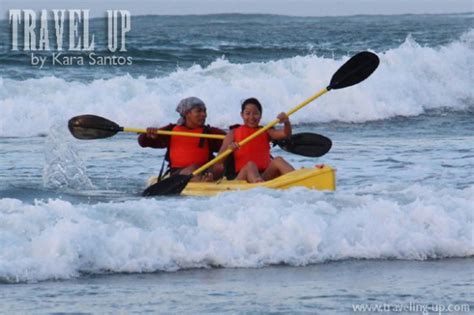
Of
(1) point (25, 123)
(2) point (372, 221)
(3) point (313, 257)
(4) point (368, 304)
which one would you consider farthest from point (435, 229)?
(1) point (25, 123)

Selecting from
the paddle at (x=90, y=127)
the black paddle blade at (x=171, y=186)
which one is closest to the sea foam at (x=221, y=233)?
the black paddle blade at (x=171, y=186)

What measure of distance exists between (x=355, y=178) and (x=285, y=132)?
174 cm

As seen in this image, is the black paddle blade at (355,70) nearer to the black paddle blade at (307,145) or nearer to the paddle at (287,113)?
the paddle at (287,113)

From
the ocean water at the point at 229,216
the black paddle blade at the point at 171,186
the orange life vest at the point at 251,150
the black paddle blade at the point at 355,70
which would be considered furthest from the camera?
the black paddle blade at the point at 355,70

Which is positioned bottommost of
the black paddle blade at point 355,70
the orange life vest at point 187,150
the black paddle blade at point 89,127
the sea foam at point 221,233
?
the sea foam at point 221,233

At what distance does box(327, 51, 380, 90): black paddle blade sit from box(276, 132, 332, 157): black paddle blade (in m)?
0.48

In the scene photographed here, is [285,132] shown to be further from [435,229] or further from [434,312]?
[434,312]

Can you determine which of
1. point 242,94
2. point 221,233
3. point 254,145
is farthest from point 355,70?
point 242,94

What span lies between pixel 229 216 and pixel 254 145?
1.87m

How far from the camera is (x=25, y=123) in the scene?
701 inches

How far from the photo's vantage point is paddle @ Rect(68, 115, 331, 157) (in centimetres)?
1084

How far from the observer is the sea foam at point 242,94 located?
62.6ft

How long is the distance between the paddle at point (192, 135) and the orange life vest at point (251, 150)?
0.17 m

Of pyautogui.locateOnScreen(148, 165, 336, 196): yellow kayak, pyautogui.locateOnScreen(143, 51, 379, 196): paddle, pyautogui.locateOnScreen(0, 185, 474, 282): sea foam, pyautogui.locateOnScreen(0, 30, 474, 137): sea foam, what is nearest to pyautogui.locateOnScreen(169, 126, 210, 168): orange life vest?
pyautogui.locateOnScreen(143, 51, 379, 196): paddle
